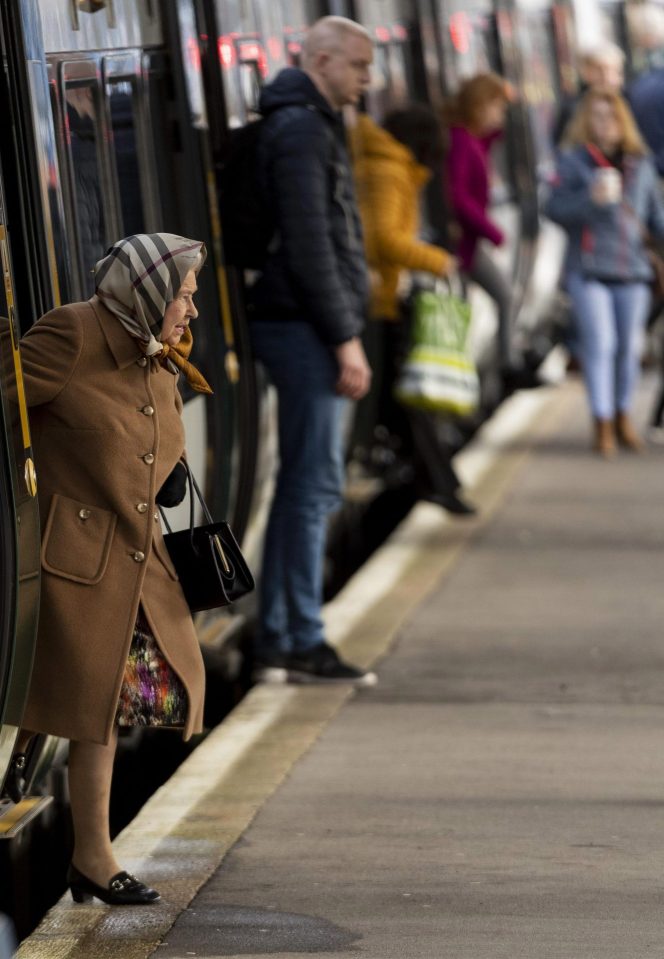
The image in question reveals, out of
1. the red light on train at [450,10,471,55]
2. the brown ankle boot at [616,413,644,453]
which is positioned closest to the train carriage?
the brown ankle boot at [616,413,644,453]

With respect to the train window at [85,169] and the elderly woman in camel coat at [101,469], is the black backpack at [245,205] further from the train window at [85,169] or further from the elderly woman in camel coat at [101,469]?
the elderly woman in camel coat at [101,469]

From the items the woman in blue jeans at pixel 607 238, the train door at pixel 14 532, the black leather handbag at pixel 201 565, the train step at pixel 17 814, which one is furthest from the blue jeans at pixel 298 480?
the woman in blue jeans at pixel 607 238

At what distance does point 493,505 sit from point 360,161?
217 centimetres

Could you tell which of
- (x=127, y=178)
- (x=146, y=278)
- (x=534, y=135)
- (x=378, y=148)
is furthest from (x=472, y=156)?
(x=146, y=278)

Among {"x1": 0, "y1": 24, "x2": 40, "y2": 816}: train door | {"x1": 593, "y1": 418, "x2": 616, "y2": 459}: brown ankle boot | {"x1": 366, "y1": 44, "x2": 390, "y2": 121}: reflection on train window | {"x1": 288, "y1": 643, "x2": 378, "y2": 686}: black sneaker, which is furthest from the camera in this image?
{"x1": 593, "y1": 418, "x2": 616, "y2": 459}: brown ankle boot

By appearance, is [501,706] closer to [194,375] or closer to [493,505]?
[194,375]

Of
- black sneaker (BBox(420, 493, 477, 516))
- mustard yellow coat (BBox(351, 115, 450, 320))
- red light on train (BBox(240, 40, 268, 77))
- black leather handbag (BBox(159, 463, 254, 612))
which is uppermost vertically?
red light on train (BBox(240, 40, 268, 77))

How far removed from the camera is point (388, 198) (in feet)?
24.3

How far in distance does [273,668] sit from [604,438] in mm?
A: 4638

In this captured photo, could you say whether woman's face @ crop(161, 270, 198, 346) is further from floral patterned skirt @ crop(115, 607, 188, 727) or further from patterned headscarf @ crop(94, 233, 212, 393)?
floral patterned skirt @ crop(115, 607, 188, 727)

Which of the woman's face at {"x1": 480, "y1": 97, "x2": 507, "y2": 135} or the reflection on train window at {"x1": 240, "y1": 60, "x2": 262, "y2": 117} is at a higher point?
the reflection on train window at {"x1": 240, "y1": 60, "x2": 262, "y2": 117}

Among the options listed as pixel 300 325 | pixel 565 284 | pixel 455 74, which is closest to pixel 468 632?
pixel 300 325

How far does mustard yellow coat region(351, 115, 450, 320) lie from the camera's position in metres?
7.44

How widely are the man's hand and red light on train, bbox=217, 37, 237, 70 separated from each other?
1064 millimetres
